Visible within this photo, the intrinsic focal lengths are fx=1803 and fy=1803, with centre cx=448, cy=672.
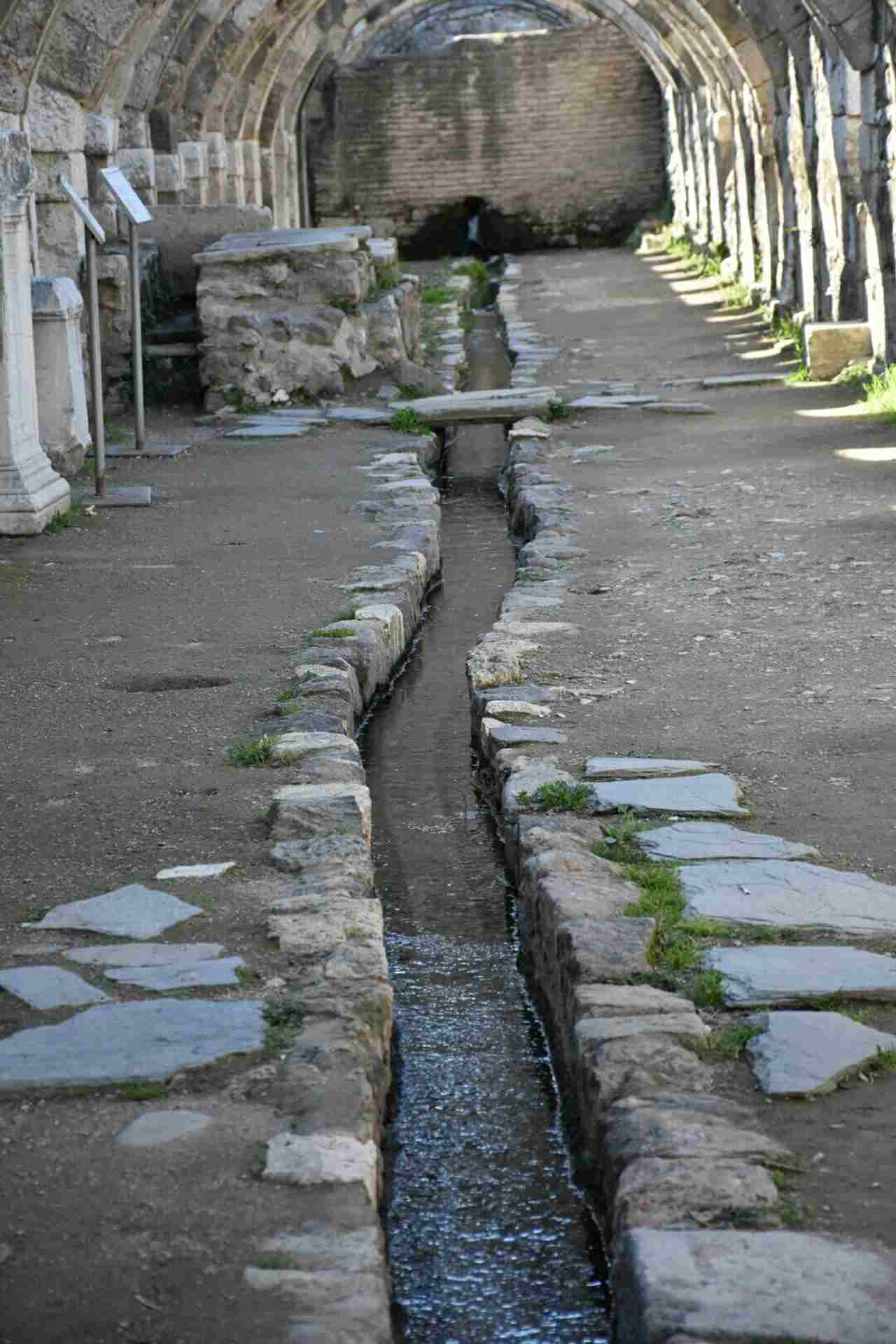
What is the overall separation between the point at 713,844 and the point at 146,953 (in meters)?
1.40

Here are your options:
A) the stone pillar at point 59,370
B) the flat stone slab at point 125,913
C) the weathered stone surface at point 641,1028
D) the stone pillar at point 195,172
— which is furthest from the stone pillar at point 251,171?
the weathered stone surface at point 641,1028

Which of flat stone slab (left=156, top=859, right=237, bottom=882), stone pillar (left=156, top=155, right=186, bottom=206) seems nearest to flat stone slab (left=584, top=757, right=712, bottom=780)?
flat stone slab (left=156, top=859, right=237, bottom=882)

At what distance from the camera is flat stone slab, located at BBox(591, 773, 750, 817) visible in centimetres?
454

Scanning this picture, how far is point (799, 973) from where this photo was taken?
3.56 metres

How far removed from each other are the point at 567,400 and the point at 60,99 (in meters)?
3.82

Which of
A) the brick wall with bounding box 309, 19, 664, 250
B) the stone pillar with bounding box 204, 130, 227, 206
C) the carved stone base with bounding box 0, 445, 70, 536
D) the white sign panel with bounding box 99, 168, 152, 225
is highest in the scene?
the brick wall with bounding box 309, 19, 664, 250

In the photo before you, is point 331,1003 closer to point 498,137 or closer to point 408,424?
point 408,424

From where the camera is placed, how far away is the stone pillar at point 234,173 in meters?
20.0

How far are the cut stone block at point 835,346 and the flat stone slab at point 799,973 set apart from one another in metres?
9.85

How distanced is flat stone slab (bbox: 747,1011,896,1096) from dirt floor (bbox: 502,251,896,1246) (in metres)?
0.03

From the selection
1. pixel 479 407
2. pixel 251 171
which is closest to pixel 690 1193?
pixel 479 407

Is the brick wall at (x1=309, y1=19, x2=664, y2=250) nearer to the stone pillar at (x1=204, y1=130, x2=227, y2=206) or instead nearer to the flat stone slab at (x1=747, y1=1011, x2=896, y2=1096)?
the stone pillar at (x1=204, y1=130, x2=227, y2=206)

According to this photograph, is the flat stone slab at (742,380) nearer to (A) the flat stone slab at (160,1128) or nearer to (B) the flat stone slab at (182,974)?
(B) the flat stone slab at (182,974)

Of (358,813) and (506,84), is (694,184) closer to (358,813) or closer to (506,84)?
(506,84)
